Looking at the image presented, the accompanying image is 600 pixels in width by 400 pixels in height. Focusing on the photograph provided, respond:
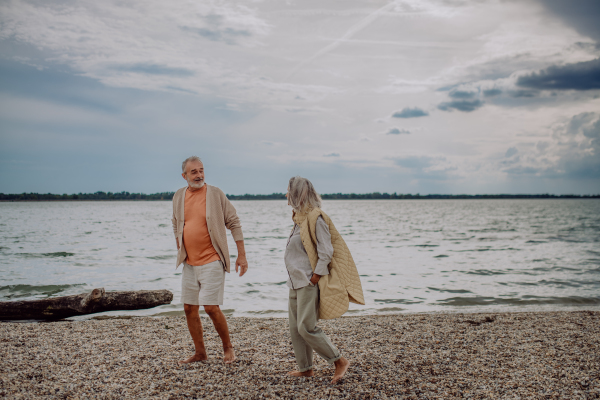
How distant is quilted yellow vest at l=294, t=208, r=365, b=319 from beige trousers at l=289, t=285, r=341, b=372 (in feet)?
0.28

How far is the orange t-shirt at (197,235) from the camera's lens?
4.50m

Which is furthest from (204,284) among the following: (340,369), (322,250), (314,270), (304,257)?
(340,369)

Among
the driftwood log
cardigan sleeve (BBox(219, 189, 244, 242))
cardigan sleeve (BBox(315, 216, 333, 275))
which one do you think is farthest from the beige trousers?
the driftwood log

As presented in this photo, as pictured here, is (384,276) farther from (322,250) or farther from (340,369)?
(322,250)

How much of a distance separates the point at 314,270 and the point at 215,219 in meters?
1.39

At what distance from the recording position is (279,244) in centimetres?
2408

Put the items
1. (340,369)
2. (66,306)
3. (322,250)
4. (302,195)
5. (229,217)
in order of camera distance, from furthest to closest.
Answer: (66,306) < (229,217) < (340,369) < (302,195) < (322,250)

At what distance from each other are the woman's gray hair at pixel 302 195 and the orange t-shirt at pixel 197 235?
1190mm

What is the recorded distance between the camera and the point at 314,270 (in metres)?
3.87

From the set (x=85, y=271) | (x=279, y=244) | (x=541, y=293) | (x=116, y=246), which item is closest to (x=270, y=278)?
(x=85, y=271)

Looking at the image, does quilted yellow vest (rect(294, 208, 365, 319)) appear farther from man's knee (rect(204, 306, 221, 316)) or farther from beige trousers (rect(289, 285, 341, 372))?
man's knee (rect(204, 306, 221, 316))

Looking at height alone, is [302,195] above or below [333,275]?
above

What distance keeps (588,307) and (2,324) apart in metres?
12.8

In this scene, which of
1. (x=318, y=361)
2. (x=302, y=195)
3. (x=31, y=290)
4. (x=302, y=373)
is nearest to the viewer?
(x=302, y=195)
